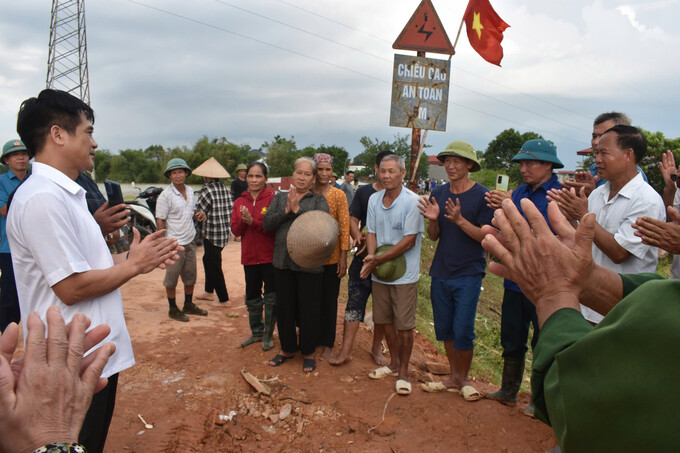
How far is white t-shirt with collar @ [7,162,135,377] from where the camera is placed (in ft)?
5.78

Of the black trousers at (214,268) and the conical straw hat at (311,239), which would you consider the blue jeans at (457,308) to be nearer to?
the conical straw hat at (311,239)

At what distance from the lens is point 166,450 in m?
3.01

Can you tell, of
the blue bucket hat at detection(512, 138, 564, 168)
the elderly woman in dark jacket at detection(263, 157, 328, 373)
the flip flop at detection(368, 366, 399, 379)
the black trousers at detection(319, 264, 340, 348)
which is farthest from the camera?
the black trousers at detection(319, 264, 340, 348)

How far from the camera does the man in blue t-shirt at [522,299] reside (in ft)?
11.9

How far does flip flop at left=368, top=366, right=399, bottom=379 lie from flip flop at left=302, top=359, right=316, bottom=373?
1.89 feet

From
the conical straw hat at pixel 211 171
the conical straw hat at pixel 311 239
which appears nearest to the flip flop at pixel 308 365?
the conical straw hat at pixel 311 239

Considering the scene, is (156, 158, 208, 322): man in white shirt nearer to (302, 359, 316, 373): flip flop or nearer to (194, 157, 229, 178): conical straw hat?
(194, 157, 229, 178): conical straw hat

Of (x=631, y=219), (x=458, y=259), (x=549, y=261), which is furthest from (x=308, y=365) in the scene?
(x=549, y=261)

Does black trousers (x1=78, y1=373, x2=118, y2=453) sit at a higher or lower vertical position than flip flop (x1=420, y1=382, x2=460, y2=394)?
higher

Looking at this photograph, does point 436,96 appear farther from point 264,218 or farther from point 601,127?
point 264,218

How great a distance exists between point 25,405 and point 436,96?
18.3ft

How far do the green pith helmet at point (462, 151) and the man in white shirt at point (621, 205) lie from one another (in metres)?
0.97

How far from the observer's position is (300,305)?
4.40 meters

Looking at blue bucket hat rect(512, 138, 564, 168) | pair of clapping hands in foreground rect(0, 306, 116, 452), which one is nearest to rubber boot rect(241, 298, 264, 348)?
blue bucket hat rect(512, 138, 564, 168)
